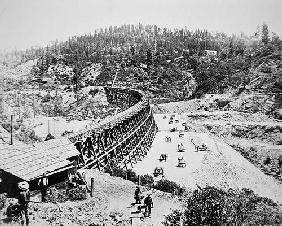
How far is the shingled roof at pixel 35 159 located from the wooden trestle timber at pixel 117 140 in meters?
3.70

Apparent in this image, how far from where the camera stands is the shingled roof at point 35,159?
15101mm

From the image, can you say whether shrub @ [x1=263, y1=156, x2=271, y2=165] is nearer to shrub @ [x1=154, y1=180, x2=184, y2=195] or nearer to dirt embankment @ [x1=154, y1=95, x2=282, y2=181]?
dirt embankment @ [x1=154, y1=95, x2=282, y2=181]

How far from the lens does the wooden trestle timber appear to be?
2430 centimetres

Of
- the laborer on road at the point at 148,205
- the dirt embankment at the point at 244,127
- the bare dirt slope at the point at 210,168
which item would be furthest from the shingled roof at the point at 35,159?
the dirt embankment at the point at 244,127

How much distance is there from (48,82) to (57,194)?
8978 centimetres

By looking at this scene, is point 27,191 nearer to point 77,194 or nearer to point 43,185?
point 43,185

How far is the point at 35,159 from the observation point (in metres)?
16.3

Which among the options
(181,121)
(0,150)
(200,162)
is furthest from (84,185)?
(181,121)

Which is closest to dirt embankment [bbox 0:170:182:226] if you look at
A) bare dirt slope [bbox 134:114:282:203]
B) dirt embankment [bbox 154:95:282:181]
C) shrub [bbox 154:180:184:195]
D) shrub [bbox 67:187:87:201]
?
shrub [bbox 67:187:87:201]

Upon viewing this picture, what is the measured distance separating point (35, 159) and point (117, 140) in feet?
45.0

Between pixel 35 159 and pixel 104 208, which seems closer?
pixel 104 208

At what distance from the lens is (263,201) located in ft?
76.0

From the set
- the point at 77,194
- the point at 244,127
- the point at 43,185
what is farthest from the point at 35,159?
the point at 244,127

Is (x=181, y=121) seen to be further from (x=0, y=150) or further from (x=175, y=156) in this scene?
(x=0, y=150)
